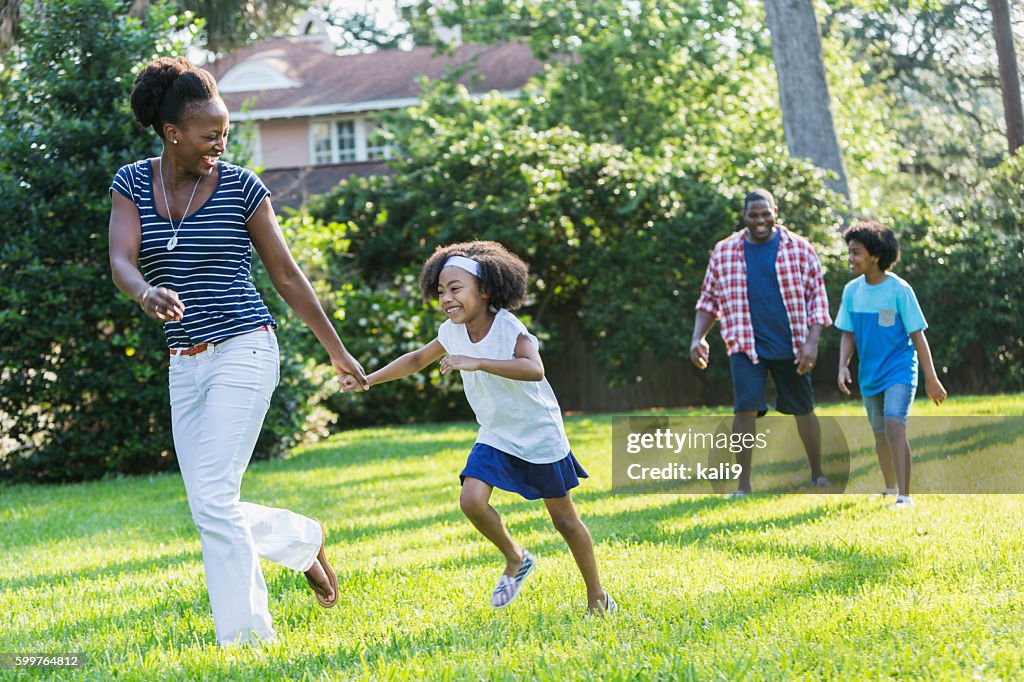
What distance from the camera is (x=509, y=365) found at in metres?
4.61

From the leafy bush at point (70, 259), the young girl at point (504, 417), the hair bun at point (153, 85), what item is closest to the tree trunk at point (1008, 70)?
the leafy bush at point (70, 259)

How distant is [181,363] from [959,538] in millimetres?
3971

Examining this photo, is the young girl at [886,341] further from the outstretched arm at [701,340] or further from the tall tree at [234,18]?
the tall tree at [234,18]

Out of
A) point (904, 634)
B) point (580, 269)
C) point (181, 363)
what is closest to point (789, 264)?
point (904, 634)

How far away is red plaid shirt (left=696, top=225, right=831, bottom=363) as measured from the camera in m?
8.37

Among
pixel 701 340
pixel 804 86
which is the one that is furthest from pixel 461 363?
pixel 804 86

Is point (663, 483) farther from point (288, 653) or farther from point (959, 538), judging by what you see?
point (288, 653)

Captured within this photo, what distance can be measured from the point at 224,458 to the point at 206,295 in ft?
2.02

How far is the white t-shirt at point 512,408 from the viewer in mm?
4816

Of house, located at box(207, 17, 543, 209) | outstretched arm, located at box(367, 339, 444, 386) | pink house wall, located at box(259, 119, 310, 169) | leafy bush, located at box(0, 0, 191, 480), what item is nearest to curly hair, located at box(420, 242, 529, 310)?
outstretched arm, located at box(367, 339, 444, 386)

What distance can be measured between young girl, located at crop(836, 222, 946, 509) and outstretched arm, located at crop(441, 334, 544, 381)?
3.53 meters

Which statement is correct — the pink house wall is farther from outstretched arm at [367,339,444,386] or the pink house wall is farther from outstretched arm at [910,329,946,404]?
outstretched arm at [367,339,444,386]

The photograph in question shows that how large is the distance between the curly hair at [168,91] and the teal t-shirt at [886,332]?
487 cm

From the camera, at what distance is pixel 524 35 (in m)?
28.0
